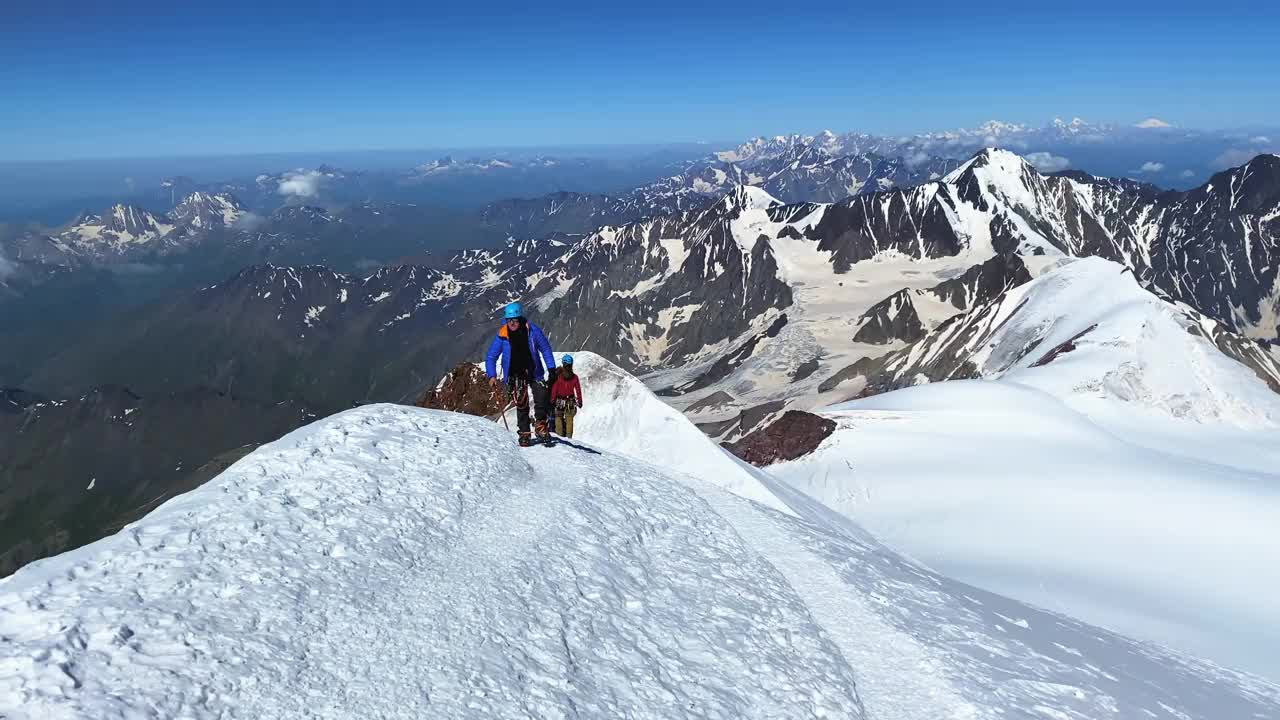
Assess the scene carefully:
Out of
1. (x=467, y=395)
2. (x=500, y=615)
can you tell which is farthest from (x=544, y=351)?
(x=467, y=395)

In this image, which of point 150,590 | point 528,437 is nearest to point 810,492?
point 528,437

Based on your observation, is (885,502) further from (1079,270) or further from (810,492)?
(1079,270)

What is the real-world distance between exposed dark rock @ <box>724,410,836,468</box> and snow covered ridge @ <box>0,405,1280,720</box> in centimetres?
2676

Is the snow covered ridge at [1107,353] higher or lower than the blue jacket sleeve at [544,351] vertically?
lower

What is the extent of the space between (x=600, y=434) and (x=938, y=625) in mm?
19583

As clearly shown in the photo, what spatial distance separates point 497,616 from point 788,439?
40.3m

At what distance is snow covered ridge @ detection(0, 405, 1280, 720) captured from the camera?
7910mm

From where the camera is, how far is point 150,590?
8.68m

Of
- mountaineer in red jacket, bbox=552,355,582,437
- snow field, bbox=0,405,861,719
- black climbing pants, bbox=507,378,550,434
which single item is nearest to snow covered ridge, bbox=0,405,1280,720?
snow field, bbox=0,405,861,719

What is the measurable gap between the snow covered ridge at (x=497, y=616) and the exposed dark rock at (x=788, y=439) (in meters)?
26.8

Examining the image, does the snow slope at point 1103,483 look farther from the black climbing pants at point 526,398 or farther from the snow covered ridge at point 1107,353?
the black climbing pants at point 526,398

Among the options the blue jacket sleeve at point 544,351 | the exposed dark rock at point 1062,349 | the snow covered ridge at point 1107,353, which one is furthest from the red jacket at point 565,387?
the exposed dark rock at point 1062,349

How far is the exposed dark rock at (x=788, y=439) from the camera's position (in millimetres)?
46031

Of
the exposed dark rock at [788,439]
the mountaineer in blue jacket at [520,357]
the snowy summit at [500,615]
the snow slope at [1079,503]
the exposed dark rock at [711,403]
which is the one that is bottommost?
the exposed dark rock at [711,403]
